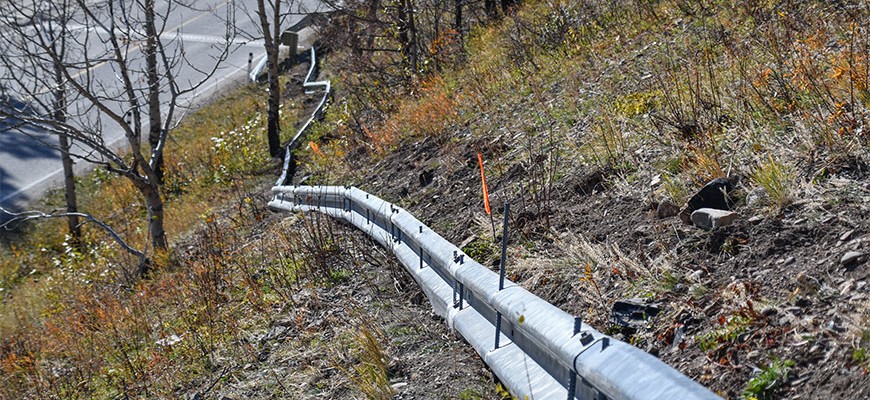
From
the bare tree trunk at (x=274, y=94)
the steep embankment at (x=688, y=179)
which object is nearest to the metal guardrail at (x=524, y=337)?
the steep embankment at (x=688, y=179)

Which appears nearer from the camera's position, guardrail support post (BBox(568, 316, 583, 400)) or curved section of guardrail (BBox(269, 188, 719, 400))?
curved section of guardrail (BBox(269, 188, 719, 400))

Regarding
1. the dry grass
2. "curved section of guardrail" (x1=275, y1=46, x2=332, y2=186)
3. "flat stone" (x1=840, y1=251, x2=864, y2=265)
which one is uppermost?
"flat stone" (x1=840, y1=251, x2=864, y2=265)

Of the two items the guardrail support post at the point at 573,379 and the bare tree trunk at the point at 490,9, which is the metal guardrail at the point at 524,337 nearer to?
the guardrail support post at the point at 573,379

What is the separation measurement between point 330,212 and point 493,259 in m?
3.21

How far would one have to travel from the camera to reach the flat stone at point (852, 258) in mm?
4184

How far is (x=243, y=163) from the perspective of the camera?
16.1 m

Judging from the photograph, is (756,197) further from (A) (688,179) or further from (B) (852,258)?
(B) (852,258)

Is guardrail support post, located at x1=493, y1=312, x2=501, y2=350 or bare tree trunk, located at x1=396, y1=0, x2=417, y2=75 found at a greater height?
bare tree trunk, located at x1=396, y1=0, x2=417, y2=75

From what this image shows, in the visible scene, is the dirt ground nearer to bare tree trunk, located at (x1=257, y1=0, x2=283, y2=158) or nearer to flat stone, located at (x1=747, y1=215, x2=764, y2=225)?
flat stone, located at (x1=747, y1=215, x2=764, y2=225)

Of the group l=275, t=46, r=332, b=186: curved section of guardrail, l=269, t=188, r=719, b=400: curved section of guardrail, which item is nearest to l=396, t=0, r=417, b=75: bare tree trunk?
l=275, t=46, r=332, b=186: curved section of guardrail

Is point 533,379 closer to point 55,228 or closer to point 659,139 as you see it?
point 659,139

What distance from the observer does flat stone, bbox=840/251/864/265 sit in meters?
4.18

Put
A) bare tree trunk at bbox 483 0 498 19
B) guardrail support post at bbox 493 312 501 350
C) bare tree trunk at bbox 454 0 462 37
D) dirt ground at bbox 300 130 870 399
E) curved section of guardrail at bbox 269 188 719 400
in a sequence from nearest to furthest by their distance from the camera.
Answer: curved section of guardrail at bbox 269 188 719 400 < dirt ground at bbox 300 130 870 399 < guardrail support post at bbox 493 312 501 350 < bare tree trunk at bbox 454 0 462 37 < bare tree trunk at bbox 483 0 498 19

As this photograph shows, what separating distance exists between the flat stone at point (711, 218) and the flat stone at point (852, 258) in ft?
3.04
